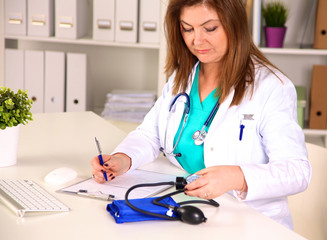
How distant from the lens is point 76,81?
2.85 meters

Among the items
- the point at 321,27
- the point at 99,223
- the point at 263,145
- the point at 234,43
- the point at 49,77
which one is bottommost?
the point at 99,223

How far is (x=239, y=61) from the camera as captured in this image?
1.53 m

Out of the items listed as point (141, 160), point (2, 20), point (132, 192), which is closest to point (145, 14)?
point (2, 20)

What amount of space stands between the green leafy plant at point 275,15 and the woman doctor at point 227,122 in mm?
1120

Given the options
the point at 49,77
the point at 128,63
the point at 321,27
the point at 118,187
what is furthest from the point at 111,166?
the point at 128,63

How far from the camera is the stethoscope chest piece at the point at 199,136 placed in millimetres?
1534

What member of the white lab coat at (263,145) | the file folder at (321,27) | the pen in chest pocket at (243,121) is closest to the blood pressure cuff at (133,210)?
the white lab coat at (263,145)

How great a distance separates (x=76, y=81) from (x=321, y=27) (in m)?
1.35

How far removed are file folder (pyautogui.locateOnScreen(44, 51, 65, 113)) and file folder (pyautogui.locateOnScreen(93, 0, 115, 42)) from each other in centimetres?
25

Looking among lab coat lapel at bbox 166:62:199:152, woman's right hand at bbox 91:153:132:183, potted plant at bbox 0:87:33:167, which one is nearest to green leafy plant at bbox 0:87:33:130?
potted plant at bbox 0:87:33:167

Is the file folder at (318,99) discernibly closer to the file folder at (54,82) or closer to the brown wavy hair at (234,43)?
the brown wavy hair at (234,43)

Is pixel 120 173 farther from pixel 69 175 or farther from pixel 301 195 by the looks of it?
pixel 301 195

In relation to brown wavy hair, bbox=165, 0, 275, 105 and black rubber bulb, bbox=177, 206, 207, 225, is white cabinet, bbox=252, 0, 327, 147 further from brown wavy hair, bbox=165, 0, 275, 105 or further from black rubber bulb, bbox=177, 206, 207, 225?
black rubber bulb, bbox=177, 206, 207, 225

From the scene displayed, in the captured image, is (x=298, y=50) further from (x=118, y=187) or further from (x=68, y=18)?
(x=118, y=187)
